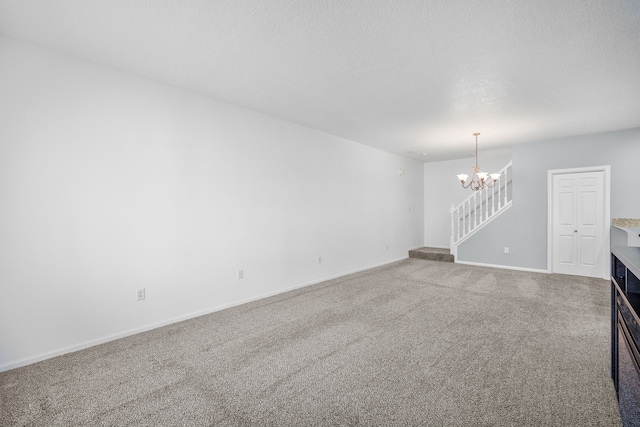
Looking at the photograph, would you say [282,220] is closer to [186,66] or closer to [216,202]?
[216,202]

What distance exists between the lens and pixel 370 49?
2.59 metres

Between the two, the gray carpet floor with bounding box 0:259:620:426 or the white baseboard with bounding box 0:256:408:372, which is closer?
the gray carpet floor with bounding box 0:259:620:426

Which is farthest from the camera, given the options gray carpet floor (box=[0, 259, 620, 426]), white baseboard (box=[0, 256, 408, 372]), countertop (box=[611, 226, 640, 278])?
white baseboard (box=[0, 256, 408, 372])

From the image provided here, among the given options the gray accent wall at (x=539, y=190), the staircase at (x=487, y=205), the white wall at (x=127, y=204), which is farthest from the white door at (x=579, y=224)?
the white wall at (x=127, y=204)

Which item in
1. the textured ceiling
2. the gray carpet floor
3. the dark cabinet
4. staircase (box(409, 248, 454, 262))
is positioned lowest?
the gray carpet floor

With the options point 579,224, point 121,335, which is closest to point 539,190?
point 579,224

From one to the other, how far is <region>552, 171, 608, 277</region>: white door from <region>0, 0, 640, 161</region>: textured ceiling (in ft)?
5.36

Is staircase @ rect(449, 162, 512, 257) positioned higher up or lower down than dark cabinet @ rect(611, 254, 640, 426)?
higher up

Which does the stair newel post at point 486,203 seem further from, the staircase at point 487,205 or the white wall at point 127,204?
the white wall at point 127,204

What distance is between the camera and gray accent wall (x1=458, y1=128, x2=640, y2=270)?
5.03 meters

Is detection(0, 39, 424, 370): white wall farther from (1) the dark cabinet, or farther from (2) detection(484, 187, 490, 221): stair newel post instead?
(2) detection(484, 187, 490, 221): stair newel post

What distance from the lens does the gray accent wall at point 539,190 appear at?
5031 mm

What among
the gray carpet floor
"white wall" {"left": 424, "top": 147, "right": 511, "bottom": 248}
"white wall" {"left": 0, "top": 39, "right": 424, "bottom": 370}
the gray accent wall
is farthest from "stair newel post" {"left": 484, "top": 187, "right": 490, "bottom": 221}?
"white wall" {"left": 0, "top": 39, "right": 424, "bottom": 370}

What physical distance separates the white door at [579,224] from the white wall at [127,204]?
4872 millimetres
